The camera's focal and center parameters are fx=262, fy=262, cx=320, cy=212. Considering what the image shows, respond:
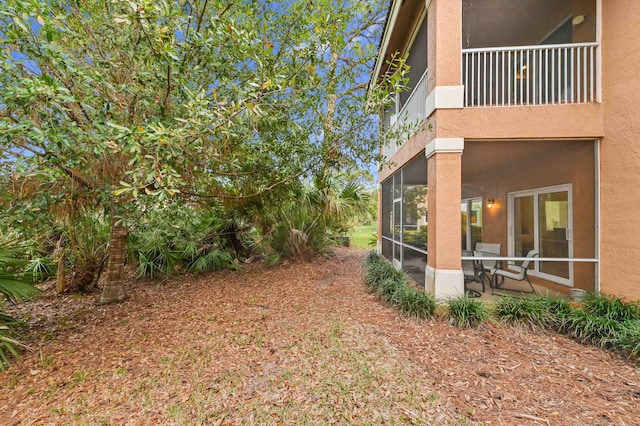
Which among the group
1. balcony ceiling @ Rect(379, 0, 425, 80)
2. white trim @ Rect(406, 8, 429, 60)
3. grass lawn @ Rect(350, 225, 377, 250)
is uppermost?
balcony ceiling @ Rect(379, 0, 425, 80)

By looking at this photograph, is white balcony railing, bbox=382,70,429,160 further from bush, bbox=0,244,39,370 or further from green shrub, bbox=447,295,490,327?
bush, bbox=0,244,39,370

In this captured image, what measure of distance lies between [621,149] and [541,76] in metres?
1.79

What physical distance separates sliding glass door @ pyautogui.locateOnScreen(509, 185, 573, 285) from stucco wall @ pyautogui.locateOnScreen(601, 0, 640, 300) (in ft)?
2.52

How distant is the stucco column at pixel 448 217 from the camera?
4.68m

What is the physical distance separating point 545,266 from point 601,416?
3.97m

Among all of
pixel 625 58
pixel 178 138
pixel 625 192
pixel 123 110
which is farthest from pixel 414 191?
pixel 123 110

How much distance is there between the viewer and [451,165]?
4.70 meters

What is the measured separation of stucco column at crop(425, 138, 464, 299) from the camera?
4680 mm

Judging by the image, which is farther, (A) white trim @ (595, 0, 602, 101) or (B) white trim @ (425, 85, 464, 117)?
(B) white trim @ (425, 85, 464, 117)

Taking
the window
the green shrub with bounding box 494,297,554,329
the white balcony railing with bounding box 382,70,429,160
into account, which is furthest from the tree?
the green shrub with bounding box 494,297,554,329

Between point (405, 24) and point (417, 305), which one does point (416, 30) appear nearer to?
point (405, 24)

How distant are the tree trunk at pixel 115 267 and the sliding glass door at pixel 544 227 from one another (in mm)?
8302

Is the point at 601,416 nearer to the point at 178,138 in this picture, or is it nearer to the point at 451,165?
→ the point at 451,165

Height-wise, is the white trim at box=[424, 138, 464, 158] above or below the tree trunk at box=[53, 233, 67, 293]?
above
